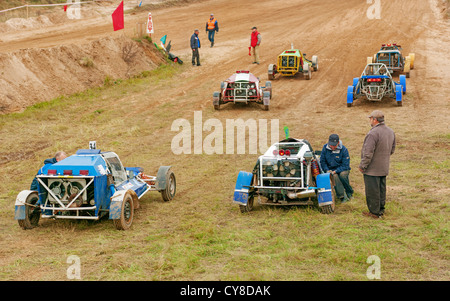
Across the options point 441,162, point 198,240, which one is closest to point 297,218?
point 198,240

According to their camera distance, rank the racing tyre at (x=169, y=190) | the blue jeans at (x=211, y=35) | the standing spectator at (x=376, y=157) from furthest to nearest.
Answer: the blue jeans at (x=211, y=35)
the racing tyre at (x=169, y=190)
the standing spectator at (x=376, y=157)

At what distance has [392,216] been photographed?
930 cm

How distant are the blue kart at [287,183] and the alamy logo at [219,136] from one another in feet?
17.2

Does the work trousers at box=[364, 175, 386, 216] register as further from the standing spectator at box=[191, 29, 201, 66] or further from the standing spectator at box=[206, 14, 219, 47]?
the standing spectator at box=[206, 14, 219, 47]

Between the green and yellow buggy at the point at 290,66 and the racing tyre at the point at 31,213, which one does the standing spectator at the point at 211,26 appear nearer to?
the green and yellow buggy at the point at 290,66

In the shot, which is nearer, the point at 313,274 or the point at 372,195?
the point at 313,274

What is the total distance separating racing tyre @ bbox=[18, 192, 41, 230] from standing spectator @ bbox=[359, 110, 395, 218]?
20.4 feet

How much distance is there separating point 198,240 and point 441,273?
3.86 m

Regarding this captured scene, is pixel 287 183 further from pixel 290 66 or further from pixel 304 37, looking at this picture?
pixel 304 37

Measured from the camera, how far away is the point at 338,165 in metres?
10.4

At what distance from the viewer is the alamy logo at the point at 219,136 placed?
52.3ft

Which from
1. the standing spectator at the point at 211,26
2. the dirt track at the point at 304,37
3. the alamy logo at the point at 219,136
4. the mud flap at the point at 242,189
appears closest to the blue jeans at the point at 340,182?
the mud flap at the point at 242,189

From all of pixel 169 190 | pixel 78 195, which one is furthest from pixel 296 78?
pixel 78 195

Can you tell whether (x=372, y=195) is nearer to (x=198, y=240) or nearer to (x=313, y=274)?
(x=313, y=274)
